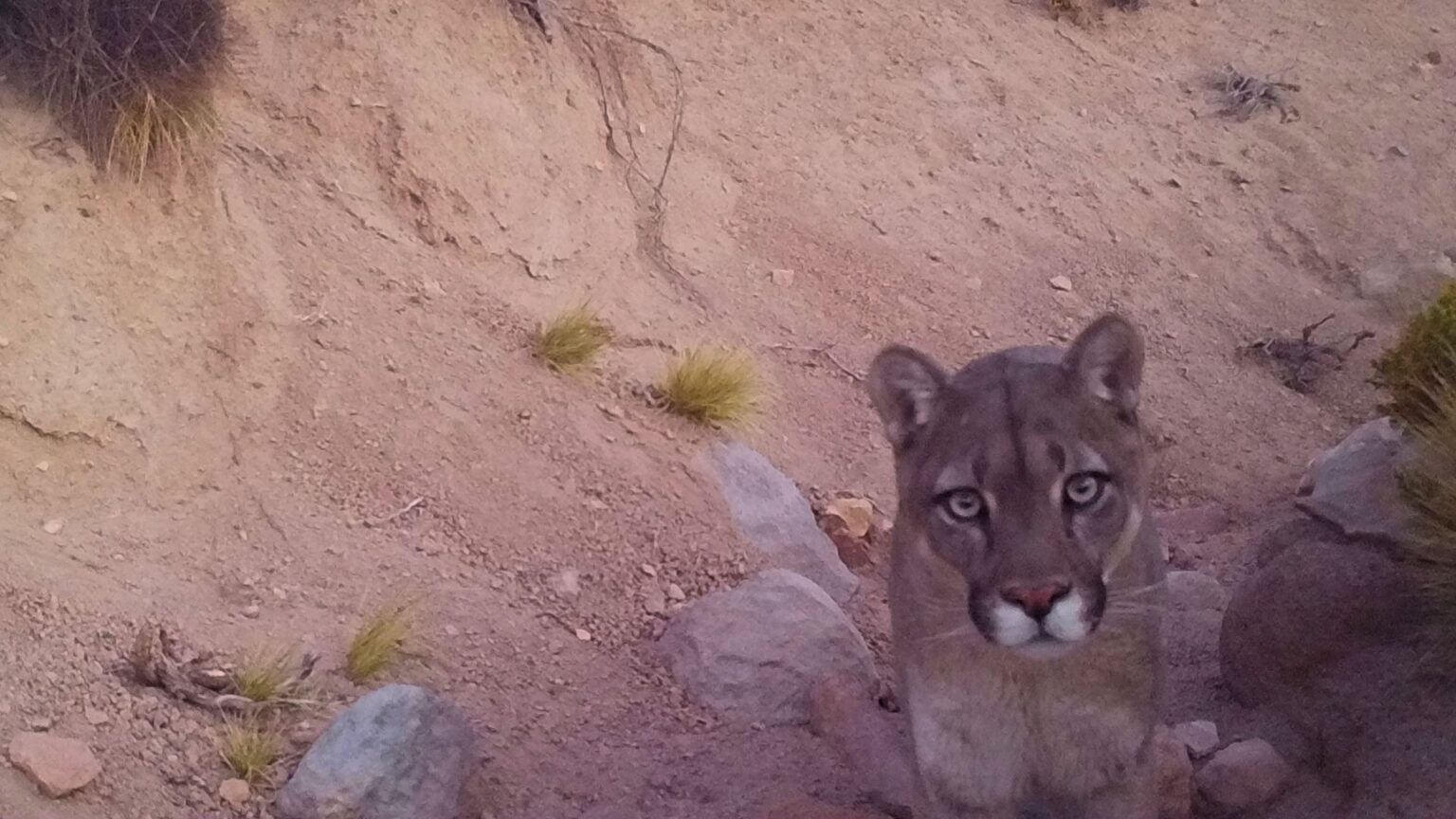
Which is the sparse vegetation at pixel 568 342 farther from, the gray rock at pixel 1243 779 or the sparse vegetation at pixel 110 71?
the gray rock at pixel 1243 779

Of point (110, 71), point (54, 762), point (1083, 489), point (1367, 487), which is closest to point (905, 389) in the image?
point (1083, 489)

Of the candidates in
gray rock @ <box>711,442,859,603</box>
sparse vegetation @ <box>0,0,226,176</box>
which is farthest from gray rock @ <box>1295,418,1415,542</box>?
sparse vegetation @ <box>0,0,226,176</box>

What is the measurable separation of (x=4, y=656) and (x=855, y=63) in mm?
7630

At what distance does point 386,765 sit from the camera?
14.9ft

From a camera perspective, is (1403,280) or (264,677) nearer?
(264,677)

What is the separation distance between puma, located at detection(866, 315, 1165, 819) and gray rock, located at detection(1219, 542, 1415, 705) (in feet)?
2.87

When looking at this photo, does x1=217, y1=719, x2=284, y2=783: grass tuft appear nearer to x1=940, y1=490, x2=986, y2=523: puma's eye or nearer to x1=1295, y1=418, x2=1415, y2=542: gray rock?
x1=940, y1=490, x2=986, y2=523: puma's eye

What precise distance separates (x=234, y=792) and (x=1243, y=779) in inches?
140

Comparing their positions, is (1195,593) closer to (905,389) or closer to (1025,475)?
(905,389)

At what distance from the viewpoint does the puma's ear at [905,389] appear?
13.6 feet

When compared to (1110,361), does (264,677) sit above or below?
below

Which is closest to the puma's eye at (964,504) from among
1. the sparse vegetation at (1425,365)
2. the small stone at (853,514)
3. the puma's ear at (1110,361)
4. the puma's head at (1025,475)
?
the puma's head at (1025,475)

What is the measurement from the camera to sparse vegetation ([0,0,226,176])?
6.05 meters

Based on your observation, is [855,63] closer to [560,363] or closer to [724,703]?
[560,363]
